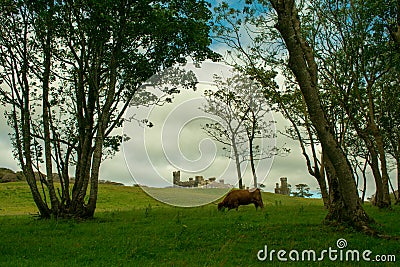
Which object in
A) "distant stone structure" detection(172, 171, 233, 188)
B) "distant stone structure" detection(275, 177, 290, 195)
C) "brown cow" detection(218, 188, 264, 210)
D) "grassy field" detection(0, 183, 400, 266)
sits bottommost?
"grassy field" detection(0, 183, 400, 266)

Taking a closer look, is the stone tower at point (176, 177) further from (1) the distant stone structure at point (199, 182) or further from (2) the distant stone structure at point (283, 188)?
(2) the distant stone structure at point (283, 188)

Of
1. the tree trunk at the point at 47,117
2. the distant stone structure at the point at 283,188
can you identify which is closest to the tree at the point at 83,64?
the tree trunk at the point at 47,117

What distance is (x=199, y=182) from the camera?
24.8 metres

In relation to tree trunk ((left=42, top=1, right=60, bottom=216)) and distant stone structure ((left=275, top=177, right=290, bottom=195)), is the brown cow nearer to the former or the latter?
tree trunk ((left=42, top=1, right=60, bottom=216))

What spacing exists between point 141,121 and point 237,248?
16.5 m

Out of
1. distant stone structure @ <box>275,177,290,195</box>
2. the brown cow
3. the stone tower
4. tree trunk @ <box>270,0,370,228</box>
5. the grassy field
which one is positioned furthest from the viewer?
distant stone structure @ <box>275,177,290,195</box>

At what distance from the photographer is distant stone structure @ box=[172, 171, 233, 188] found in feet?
78.2

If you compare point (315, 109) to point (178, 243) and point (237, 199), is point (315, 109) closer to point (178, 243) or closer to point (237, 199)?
point (178, 243)

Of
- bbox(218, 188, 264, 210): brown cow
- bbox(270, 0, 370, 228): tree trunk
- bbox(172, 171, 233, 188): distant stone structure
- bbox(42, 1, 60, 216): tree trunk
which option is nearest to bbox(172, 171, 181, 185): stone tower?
bbox(172, 171, 233, 188): distant stone structure

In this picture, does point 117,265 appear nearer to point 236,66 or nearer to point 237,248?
point 237,248

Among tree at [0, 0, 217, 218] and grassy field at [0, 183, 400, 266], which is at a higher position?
tree at [0, 0, 217, 218]

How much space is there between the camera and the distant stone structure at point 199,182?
23828 mm

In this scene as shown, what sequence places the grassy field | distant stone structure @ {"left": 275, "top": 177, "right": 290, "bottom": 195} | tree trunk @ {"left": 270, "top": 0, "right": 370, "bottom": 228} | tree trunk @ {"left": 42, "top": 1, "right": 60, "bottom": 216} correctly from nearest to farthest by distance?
the grassy field < tree trunk @ {"left": 270, "top": 0, "right": 370, "bottom": 228} < tree trunk @ {"left": 42, "top": 1, "right": 60, "bottom": 216} < distant stone structure @ {"left": 275, "top": 177, "right": 290, "bottom": 195}

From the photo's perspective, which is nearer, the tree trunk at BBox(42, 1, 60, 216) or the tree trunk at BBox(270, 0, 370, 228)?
the tree trunk at BBox(270, 0, 370, 228)
